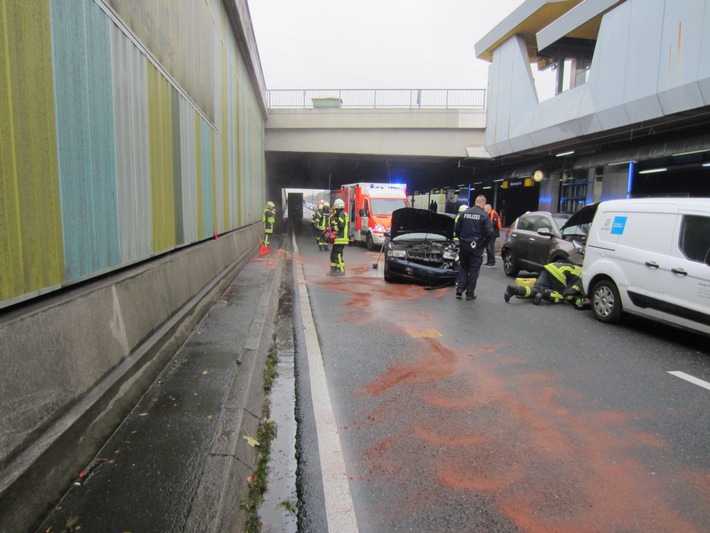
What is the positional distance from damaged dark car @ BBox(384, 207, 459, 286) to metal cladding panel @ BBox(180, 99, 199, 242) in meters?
4.46

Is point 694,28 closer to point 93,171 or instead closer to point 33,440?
point 93,171

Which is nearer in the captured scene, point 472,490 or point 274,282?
point 472,490

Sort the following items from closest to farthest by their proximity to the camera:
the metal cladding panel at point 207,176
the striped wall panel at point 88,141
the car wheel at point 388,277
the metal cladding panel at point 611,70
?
the striped wall panel at point 88,141 → the metal cladding panel at point 207,176 → the car wheel at point 388,277 → the metal cladding panel at point 611,70

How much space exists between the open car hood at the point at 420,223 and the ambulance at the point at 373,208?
7.25 metres

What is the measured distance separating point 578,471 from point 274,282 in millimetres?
7713

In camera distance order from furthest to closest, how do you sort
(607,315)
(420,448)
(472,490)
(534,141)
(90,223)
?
(534,141) < (607,315) < (90,223) < (420,448) < (472,490)

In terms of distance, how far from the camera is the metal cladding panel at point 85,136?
127 inches

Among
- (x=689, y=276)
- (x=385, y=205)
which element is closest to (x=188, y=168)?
(x=689, y=276)

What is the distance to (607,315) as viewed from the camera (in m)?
7.29

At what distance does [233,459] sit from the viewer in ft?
9.73

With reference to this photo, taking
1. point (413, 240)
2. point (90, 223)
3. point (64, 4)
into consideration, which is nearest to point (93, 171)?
point (90, 223)

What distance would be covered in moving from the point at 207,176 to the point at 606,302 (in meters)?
7.24

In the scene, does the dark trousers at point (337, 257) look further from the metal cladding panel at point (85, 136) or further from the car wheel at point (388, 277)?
the metal cladding panel at point (85, 136)

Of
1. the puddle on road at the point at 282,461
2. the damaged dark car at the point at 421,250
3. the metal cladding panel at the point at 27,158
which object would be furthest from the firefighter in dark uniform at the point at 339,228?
the metal cladding panel at the point at 27,158
